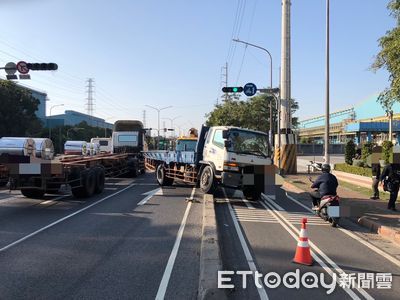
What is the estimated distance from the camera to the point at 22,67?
26828 mm

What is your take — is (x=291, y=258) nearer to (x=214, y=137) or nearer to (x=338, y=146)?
(x=214, y=137)

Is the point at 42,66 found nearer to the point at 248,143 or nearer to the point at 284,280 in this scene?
the point at 248,143

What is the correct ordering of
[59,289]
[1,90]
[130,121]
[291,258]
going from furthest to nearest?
[1,90] < [130,121] < [291,258] < [59,289]

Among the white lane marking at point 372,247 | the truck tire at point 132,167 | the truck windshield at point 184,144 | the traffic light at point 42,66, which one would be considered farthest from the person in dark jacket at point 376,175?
the traffic light at point 42,66

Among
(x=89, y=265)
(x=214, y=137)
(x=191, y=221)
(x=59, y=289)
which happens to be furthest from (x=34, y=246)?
(x=214, y=137)

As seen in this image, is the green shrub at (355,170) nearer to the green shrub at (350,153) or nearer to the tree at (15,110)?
the green shrub at (350,153)

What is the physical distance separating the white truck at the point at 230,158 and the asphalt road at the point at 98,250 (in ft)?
6.06

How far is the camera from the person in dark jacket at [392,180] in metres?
14.1

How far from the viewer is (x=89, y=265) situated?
7582 mm

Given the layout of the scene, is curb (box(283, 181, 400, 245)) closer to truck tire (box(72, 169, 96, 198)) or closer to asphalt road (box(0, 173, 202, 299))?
asphalt road (box(0, 173, 202, 299))

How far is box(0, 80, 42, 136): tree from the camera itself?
67.6 meters

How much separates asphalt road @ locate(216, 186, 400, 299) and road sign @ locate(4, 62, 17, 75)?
1821 cm

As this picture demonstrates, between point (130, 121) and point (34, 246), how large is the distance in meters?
24.3

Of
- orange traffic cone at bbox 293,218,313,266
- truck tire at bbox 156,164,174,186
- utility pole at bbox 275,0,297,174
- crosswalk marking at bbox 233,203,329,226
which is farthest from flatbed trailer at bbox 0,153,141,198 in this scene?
utility pole at bbox 275,0,297,174
